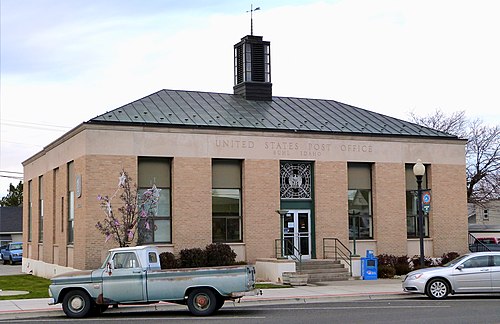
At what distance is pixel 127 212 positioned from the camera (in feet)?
90.9

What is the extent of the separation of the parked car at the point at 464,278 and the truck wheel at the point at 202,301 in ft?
23.4

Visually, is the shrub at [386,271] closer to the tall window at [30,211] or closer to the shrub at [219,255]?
the shrub at [219,255]

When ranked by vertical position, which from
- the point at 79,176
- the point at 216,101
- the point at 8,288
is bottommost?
the point at 8,288

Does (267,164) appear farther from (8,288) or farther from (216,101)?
(8,288)

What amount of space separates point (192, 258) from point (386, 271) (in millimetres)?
8116

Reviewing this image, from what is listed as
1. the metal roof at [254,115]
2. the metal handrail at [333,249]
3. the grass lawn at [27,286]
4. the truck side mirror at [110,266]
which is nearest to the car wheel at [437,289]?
the truck side mirror at [110,266]

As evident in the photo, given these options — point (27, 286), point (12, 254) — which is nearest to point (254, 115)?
point (27, 286)

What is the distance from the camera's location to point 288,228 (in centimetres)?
3186

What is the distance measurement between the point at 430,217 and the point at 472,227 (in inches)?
1063

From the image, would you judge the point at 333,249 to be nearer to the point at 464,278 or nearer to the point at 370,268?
the point at 370,268

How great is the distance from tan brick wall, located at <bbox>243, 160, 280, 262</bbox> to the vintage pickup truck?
11.9m

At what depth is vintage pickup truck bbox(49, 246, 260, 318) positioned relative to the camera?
18.4 m

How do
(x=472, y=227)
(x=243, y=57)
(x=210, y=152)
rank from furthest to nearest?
(x=472, y=227), (x=243, y=57), (x=210, y=152)

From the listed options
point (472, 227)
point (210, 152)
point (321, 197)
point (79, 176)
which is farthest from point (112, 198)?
point (472, 227)
